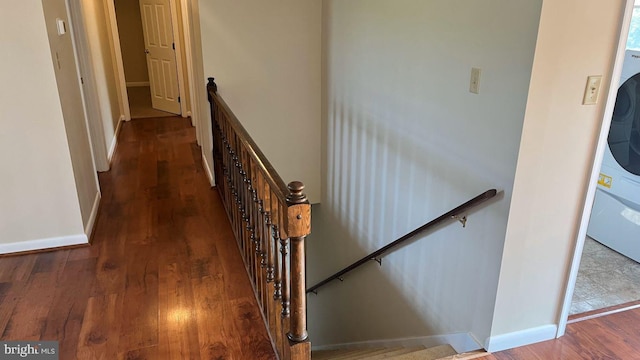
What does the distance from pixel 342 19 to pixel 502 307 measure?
92.4 inches

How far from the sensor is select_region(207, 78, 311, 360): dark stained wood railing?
1565mm

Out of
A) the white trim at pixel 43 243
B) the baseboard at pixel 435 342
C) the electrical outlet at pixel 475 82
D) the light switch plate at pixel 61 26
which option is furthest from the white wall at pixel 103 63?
the electrical outlet at pixel 475 82

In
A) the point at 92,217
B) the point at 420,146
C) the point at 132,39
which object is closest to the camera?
the point at 420,146

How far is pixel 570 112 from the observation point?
72.8 inches

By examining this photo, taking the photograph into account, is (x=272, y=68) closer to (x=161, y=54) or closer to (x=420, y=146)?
(x=420, y=146)

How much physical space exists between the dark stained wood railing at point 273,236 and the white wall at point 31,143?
0.98m

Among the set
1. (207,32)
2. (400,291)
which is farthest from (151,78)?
(400,291)

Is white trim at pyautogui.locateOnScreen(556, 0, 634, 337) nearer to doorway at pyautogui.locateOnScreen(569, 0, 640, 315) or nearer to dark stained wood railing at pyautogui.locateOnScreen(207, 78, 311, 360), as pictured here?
doorway at pyautogui.locateOnScreen(569, 0, 640, 315)

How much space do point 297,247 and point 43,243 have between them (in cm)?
205

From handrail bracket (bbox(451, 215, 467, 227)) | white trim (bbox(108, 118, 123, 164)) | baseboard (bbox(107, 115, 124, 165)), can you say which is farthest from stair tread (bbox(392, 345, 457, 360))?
white trim (bbox(108, 118, 123, 164))

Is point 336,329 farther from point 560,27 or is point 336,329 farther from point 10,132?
point 560,27

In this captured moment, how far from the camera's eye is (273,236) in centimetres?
182

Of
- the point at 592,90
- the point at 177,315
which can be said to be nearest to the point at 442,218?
the point at 592,90

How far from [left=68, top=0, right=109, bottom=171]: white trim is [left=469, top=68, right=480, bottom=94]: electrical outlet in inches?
120
